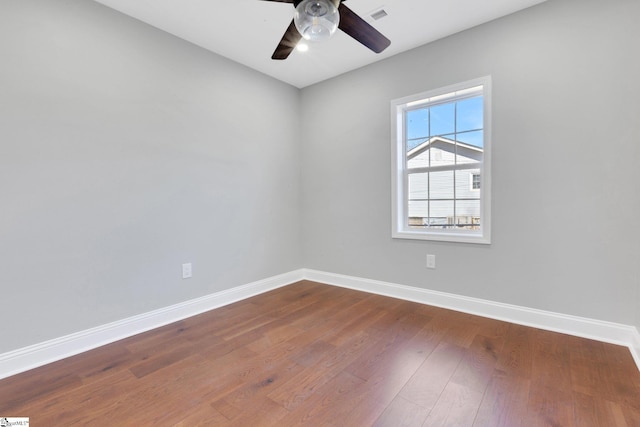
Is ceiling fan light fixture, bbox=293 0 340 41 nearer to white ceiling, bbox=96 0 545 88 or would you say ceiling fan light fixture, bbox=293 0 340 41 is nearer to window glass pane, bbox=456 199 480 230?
white ceiling, bbox=96 0 545 88

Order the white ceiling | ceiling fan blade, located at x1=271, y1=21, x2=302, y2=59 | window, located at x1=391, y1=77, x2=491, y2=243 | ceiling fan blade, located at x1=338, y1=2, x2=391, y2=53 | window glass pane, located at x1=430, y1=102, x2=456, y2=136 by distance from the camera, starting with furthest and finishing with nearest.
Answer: window glass pane, located at x1=430, y1=102, x2=456, y2=136
window, located at x1=391, y1=77, x2=491, y2=243
the white ceiling
ceiling fan blade, located at x1=271, y1=21, x2=302, y2=59
ceiling fan blade, located at x1=338, y1=2, x2=391, y2=53

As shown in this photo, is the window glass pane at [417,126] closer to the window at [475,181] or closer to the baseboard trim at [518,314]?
the window at [475,181]

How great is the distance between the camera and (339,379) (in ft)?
5.49

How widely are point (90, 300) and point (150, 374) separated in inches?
32.1

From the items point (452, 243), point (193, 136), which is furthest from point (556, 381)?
point (193, 136)

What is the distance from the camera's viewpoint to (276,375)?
172cm

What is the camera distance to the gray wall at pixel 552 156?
198 cm

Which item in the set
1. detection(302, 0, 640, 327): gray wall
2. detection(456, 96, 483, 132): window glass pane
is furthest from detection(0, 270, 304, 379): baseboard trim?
detection(456, 96, 483, 132): window glass pane

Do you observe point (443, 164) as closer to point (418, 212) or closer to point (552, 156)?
point (418, 212)

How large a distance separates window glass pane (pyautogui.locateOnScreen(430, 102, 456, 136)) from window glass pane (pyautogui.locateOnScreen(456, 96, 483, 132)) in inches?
2.2

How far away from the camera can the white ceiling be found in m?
2.18

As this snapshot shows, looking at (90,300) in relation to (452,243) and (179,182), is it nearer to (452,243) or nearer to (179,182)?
(179,182)

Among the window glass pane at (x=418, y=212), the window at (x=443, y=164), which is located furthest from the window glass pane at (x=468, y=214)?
the window glass pane at (x=418, y=212)

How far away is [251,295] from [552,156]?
3100 mm
